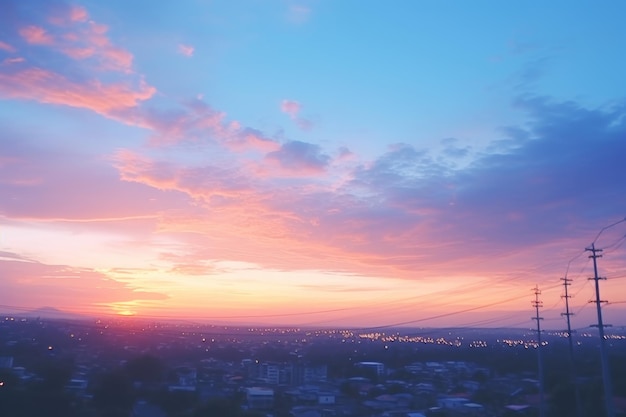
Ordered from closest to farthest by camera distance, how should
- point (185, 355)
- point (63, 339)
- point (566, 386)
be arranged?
point (566, 386), point (185, 355), point (63, 339)

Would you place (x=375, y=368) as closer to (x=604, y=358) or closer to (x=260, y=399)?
(x=260, y=399)

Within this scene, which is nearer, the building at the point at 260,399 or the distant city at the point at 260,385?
the distant city at the point at 260,385

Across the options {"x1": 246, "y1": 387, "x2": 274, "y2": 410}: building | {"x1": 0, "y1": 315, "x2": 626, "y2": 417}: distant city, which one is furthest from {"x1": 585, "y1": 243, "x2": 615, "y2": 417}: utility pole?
{"x1": 246, "y1": 387, "x2": 274, "y2": 410}: building

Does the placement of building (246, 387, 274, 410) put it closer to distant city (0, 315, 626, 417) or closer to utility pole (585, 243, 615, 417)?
distant city (0, 315, 626, 417)

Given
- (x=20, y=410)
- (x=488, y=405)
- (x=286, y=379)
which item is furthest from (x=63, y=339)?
(x=488, y=405)

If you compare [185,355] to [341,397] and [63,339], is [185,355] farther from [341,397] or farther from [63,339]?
[341,397]

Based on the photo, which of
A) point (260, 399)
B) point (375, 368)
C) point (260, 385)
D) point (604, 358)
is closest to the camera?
point (604, 358)

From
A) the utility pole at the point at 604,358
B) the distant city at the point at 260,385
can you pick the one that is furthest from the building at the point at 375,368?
the utility pole at the point at 604,358

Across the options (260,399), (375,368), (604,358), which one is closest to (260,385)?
(260,399)

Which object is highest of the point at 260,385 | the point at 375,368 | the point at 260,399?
the point at 375,368

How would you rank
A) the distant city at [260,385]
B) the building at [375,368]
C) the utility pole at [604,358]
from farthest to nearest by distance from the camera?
the building at [375,368] < the distant city at [260,385] < the utility pole at [604,358]

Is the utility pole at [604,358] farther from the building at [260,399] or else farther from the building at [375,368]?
the building at [375,368]
